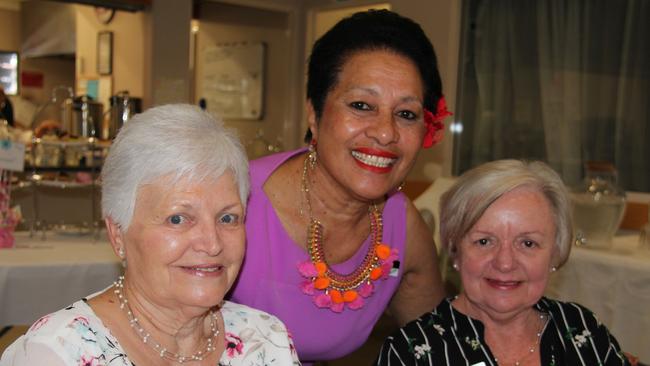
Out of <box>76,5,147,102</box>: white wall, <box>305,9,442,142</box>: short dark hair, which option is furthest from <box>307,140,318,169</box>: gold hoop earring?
<box>76,5,147,102</box>: white wall

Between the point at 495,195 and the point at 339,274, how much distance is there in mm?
524

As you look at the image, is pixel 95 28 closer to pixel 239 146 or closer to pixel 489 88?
pixel 489 88

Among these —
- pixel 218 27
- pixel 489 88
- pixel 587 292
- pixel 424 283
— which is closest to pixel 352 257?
pixel 424 283

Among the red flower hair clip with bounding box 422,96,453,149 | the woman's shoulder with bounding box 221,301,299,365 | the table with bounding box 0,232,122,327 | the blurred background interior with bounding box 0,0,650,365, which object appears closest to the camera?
the woman's shoulder with bounding box 221,301,299,365

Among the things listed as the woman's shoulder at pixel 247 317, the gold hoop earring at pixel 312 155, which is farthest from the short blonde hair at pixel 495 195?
the woman's shoulder at pixel 247 317

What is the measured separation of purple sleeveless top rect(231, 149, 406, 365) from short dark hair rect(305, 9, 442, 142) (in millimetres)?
311

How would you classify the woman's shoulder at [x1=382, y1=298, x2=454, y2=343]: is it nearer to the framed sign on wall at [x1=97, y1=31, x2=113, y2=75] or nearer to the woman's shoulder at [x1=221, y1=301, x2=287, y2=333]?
the woman's shoulder at [x1=221, y1=301, x2=287, y2=333]

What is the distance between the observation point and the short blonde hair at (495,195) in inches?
73.0

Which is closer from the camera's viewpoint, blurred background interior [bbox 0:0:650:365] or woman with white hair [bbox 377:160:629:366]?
woman with white hair [bbox 377:160:629:366]

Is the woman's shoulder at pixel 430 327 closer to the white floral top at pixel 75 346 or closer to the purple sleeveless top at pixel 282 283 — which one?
the purple sleeveless top at pixel 282 283

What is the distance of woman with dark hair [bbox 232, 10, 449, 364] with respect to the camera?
179 centimetres

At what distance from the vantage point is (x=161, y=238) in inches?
52.9

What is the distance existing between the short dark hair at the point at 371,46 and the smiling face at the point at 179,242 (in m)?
0.59

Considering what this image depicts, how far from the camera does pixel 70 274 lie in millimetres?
2828
